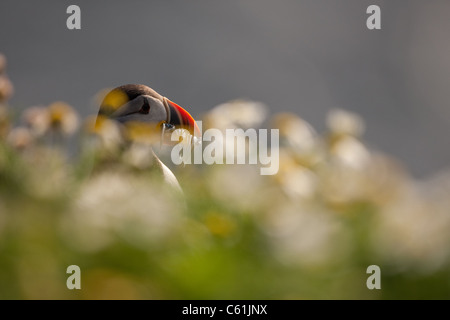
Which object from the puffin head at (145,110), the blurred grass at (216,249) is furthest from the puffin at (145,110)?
the blurred grass at (216,249)

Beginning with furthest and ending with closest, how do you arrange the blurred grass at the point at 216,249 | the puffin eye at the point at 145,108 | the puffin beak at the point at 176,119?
1. the puffin eye at the point at 145,108
2. the puffin beak at the point at 176,119
3. the blurred grass at the point at 216,249

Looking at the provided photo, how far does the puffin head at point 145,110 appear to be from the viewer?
3.47m

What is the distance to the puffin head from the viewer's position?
11.4 ft

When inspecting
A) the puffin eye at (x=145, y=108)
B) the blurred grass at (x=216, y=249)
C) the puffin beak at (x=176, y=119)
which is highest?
the puffin eye at (x=145, y=108)

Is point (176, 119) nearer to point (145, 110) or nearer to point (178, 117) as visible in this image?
point (178, 117)

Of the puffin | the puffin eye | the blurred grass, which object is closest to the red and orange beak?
the puffin

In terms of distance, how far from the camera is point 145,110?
3.61 metres

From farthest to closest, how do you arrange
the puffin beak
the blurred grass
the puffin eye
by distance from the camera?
the puffin eye → the puffin beak → the blurred grass

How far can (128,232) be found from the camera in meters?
0.90

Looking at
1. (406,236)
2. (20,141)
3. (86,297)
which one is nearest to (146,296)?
(86,297)

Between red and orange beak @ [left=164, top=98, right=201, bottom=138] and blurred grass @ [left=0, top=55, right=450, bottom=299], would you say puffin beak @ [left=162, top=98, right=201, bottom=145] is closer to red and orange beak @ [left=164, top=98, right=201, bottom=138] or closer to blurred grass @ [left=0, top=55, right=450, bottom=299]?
red and orange beak @ [left=164, top=98, right=201, bottom=138]

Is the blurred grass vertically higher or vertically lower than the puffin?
lower

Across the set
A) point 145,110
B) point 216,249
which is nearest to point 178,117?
point 145,110

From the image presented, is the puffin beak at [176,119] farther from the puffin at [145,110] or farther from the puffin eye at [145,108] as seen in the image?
the puffin eye at [145,108]
